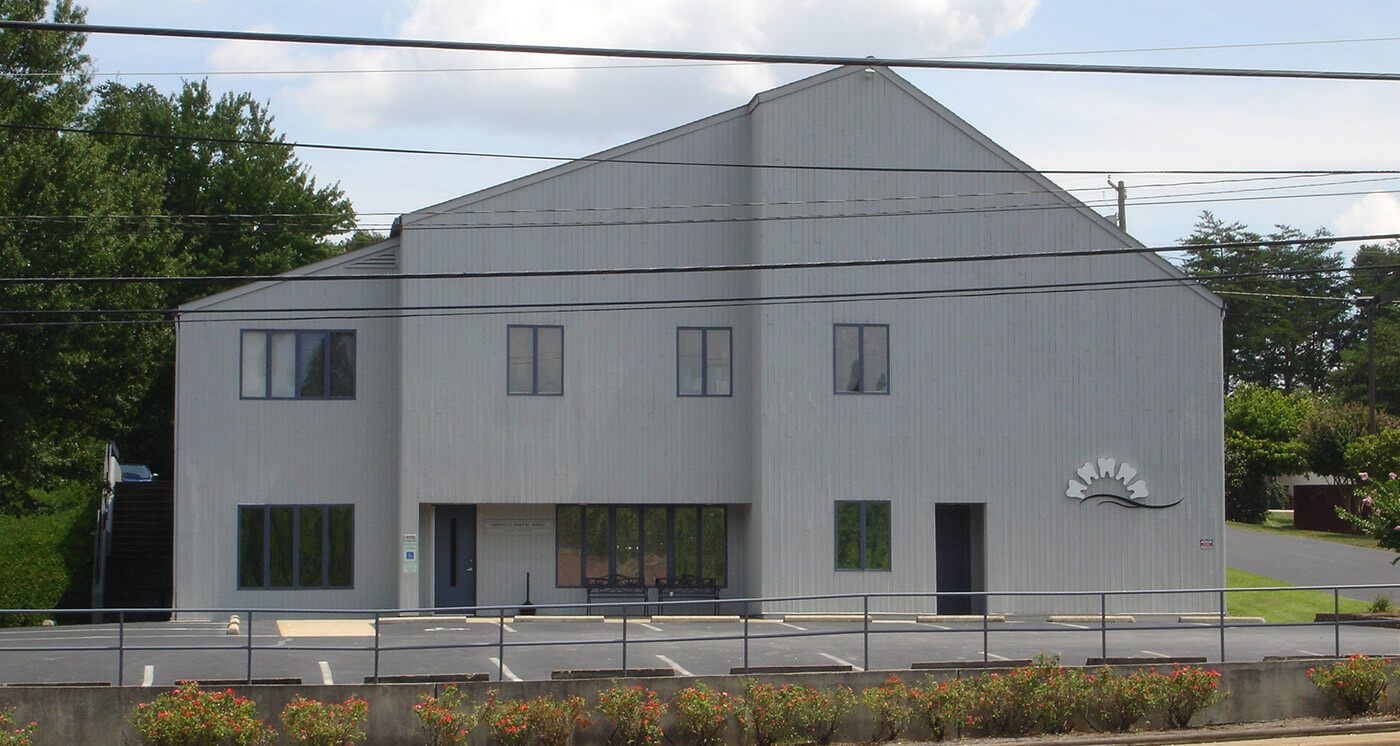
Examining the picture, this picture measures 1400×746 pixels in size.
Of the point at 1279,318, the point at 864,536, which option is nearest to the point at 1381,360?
the point at 1279,318

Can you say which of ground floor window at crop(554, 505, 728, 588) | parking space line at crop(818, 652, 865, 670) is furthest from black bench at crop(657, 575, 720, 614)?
parking space line at crop(818, 652, 865, 670)

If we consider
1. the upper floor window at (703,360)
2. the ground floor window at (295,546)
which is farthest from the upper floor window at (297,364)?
the upper floor window at (703,360)

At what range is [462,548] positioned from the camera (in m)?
29.2

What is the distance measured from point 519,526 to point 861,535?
24.1 ft

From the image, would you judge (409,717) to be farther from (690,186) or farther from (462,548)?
(690,186)

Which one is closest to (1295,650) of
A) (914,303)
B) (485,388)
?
(914,303)

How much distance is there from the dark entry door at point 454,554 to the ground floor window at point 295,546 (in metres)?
1.81

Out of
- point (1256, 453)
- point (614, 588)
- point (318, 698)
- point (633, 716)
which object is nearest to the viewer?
point (633, 716)

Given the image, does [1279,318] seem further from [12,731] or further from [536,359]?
[12,731]

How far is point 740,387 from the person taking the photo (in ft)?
95.5

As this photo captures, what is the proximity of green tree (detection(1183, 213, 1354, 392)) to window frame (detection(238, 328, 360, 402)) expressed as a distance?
68.2 meters

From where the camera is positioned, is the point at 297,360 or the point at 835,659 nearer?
the point at 835,659

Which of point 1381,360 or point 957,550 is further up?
point 1381,360

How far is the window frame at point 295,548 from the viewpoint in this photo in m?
28.4
